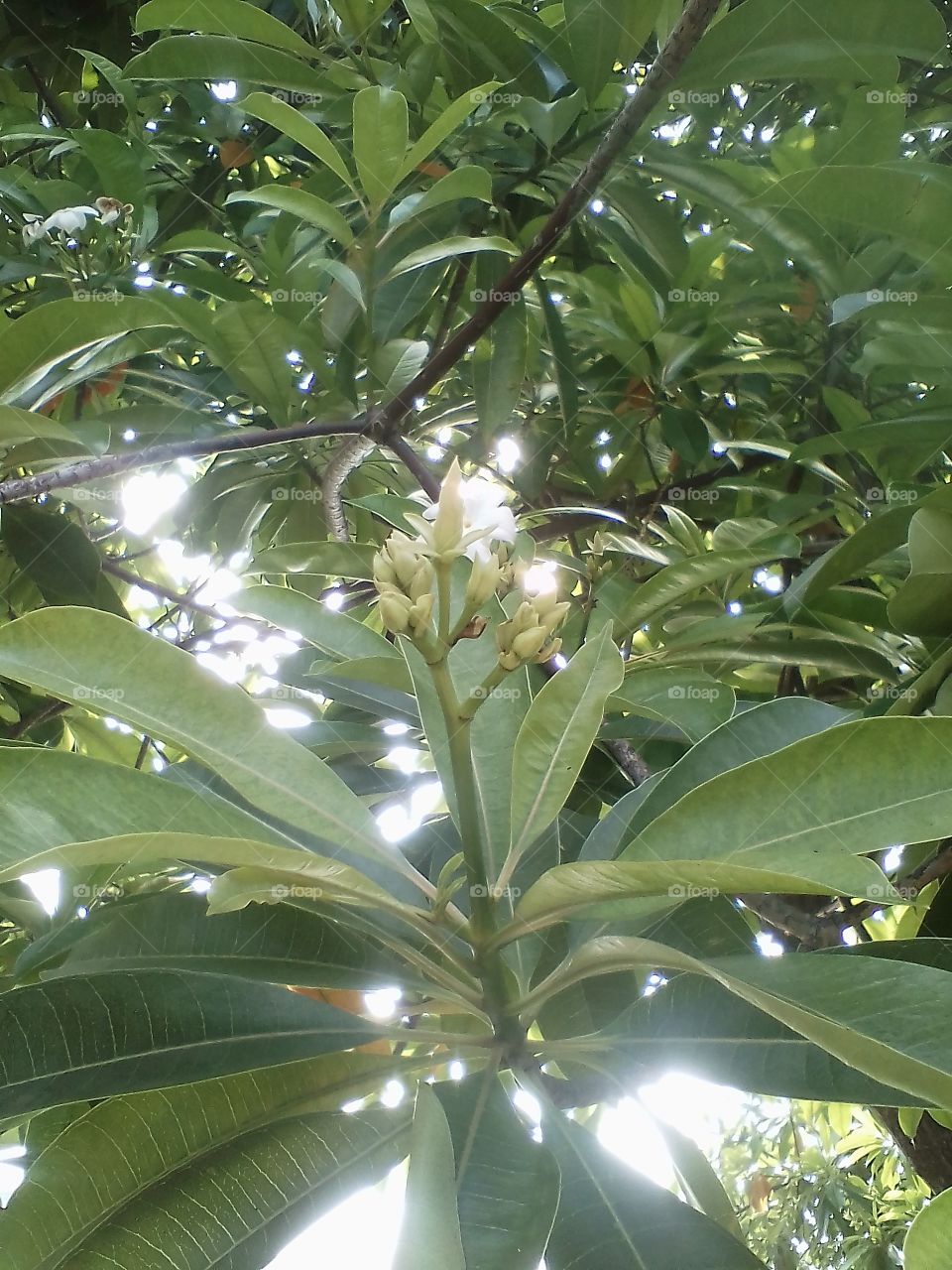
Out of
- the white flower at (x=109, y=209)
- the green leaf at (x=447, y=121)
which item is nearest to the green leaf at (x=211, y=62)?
the white flower at (x=109, y=209)

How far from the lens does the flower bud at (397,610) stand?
1.42 ft

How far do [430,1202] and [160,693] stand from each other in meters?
0.27

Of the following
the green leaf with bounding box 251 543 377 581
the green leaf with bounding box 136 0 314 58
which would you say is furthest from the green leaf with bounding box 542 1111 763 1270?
the green leaf with bounding box 136 0 314 58

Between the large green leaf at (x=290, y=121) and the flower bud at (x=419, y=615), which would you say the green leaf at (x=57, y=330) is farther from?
the flower bud at (x=419, y=615)

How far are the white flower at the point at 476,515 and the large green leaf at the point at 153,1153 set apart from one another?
12.7 inches

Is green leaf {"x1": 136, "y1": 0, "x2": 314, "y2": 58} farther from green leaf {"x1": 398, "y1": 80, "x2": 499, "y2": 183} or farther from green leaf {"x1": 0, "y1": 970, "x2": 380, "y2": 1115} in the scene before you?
green leaf {"x1": 0, "y1": 970, "x2": 380, "y2": 1115}

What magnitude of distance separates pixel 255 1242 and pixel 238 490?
0.87 metres

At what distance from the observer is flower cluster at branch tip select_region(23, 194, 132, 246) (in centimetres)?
106

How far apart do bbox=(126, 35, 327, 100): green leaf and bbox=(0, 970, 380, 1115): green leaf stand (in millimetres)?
853

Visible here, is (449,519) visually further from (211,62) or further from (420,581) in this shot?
(211,62)

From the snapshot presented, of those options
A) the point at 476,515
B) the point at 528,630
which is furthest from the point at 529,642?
the point at 476,515

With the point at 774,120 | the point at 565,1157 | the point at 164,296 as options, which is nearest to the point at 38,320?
the point at 164,296

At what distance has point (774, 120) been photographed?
1.54 metres

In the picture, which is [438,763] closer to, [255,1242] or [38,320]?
[255,1242]
